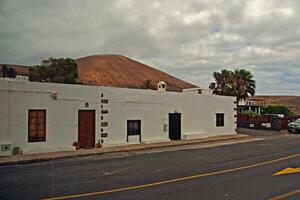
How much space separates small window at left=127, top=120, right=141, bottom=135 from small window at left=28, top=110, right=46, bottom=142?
5.48 meters

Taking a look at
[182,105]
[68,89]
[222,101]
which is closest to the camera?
[68,89]

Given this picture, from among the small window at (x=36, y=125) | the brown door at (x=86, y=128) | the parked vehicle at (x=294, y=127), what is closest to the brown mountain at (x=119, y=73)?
the parked vehicle at (x=294, y=127)

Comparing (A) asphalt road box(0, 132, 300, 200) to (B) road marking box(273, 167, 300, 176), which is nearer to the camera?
(A) asphalt road box(0, 132, 300, 200)

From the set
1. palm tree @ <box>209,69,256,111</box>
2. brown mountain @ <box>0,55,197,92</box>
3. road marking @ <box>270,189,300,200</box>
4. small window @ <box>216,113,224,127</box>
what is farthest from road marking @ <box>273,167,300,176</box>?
brown mountain @ <box>0,55,197,92</box>

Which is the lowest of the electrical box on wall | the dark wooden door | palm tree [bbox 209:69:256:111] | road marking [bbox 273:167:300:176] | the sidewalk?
the sidewalk

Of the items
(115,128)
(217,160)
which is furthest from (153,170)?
(115,128)

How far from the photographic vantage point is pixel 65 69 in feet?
177

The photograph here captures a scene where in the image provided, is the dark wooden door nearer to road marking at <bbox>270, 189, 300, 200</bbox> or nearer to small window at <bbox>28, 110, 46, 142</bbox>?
small window at <bbox>28, 110, 46, 142</bbox>

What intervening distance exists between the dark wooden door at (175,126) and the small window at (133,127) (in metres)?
2.97

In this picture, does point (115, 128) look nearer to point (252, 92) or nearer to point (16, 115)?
point (16, 115)

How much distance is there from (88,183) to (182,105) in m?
15.6

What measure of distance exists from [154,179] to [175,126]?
557 inches

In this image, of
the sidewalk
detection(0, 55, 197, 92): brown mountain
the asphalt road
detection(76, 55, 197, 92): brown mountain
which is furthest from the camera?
detection(76, 55, 197, 92): brown mountain

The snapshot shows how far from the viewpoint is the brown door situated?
18.0 meters
